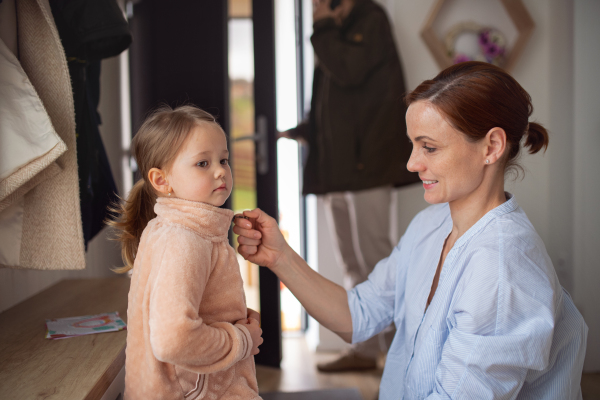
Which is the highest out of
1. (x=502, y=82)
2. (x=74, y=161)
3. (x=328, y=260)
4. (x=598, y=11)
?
(x=598, y=11)

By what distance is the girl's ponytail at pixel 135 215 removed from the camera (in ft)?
3.23

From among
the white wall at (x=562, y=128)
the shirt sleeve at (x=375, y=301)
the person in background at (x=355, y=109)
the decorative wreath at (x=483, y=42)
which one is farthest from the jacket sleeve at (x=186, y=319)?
the decorative wreath at (x=483, y=42)

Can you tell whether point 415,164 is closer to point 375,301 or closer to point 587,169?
point 375,301

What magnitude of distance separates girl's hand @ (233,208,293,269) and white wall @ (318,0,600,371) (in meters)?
1.49

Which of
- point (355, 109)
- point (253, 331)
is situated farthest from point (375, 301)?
point (355, 109)

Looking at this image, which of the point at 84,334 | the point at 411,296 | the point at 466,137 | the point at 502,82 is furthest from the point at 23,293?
the point at 502,82

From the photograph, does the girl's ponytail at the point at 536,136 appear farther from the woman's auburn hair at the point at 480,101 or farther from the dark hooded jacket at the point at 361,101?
the dark hooded jacket at the point at 361,101

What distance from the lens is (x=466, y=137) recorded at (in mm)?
1014

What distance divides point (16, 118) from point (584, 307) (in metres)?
2.63

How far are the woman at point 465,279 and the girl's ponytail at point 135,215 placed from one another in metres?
0.21

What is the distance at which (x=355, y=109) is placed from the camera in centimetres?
240

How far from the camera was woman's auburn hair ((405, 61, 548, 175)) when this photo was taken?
98 centimetres

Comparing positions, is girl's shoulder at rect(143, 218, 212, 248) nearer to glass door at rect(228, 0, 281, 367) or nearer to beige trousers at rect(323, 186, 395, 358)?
glass door at rect(228, 0, 281, 367)

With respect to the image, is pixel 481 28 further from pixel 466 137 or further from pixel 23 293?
pixel 23 293
